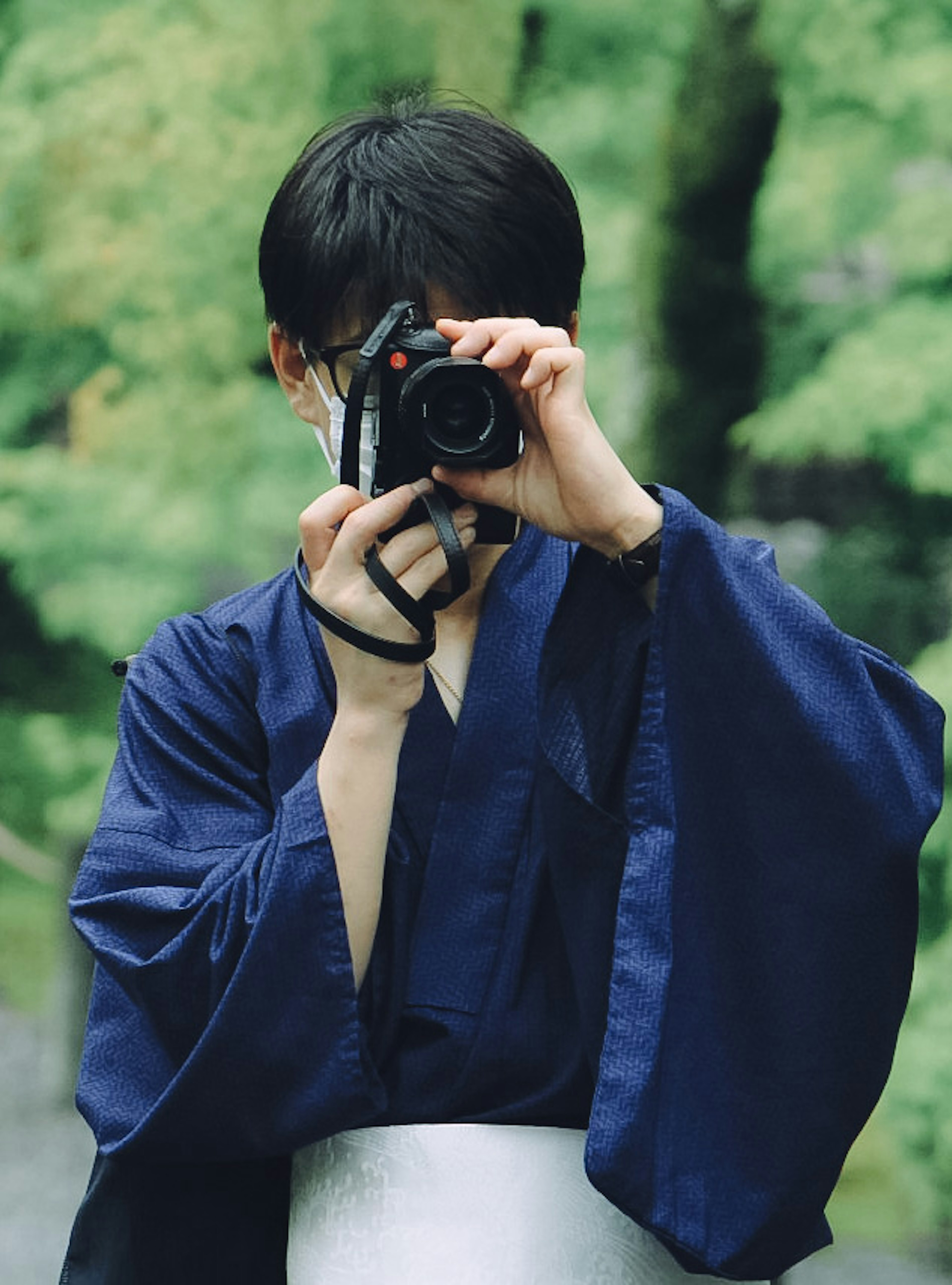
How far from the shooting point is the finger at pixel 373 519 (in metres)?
1.13

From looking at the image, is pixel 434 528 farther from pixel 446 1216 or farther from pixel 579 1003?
pixel 446 1216

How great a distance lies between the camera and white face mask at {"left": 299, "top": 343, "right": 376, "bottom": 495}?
1.16m

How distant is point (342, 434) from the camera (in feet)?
3.98

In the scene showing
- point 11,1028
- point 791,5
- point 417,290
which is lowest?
point 11,1028

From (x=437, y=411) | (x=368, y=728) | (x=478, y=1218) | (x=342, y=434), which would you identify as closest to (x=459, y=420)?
(x=437, y=411)

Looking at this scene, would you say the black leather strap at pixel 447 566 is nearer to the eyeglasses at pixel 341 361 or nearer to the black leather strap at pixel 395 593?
the black leather strap at pixel 395 593

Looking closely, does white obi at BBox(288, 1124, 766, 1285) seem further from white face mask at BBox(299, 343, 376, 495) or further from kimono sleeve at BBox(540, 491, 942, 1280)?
white face mask at BBox(299, 343, 376, 495)

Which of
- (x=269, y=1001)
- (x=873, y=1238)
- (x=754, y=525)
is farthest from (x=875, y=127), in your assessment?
(x=269, y=1001)

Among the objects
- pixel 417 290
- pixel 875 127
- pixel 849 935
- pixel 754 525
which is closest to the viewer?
pixel 849 935

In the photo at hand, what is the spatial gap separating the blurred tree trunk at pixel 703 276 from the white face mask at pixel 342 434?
2.35 meters

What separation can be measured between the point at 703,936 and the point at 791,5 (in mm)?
2892

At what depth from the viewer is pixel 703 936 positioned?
1.13m

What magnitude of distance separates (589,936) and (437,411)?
37 centimetres

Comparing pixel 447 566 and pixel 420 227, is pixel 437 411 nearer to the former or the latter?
pixel 447 566
